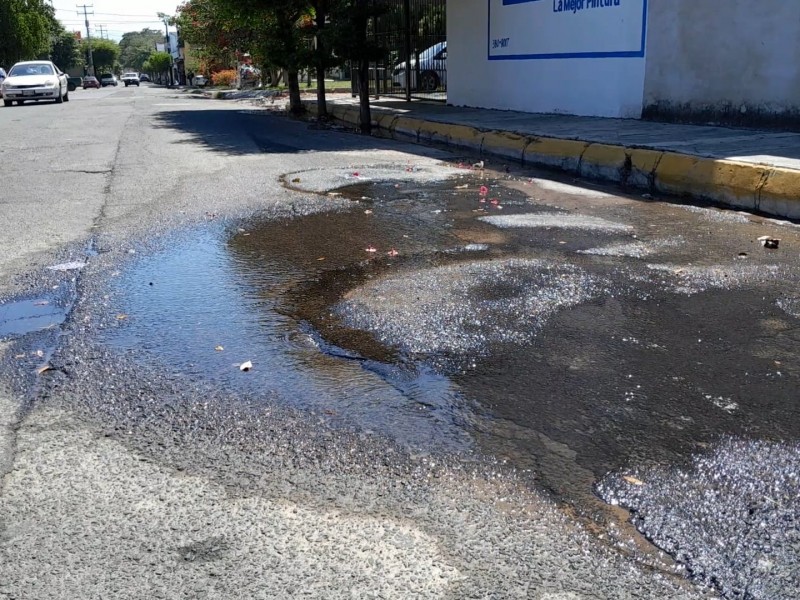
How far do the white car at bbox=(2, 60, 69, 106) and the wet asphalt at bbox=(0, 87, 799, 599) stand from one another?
988 inches

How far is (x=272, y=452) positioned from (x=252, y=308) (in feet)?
6.40

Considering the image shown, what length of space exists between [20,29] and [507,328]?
58.8 metres

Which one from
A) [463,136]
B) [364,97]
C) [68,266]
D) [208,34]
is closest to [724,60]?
[463,136]

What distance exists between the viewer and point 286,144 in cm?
1381

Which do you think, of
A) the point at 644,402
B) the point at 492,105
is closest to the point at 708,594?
the point at 644,402

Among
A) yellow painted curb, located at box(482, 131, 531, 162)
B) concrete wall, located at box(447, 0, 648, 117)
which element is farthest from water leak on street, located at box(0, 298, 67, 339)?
concrete wall, located at box(447, 0, 648, 117)

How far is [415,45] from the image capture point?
72.3 feet

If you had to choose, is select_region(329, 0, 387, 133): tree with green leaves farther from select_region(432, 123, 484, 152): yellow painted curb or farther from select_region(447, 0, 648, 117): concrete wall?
select_region(447, 0, 648, 117): concrete wall

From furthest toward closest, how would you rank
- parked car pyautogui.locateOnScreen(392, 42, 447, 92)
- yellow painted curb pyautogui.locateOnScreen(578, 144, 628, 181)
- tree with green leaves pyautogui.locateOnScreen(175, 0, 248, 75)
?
tree with green leaves pyautogui.locateOnScreen(175, 0, 248, 75), parked car pyautogui.locateOnScreen(392, 42, 447, 92), yellow painted curb pyautogui.locateOnScreen(578, 144, 628, 181)

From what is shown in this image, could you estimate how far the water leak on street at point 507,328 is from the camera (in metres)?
3.32

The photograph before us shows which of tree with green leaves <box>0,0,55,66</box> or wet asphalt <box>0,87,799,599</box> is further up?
tree with green leaves <box>0,0,55,66</box>

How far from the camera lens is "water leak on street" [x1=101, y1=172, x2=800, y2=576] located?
332 cm

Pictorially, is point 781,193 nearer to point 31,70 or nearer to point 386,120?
point 386,120

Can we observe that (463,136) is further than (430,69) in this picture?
No
